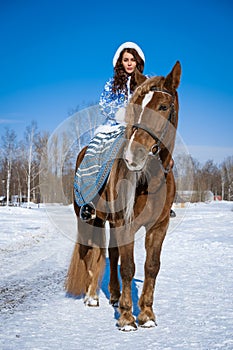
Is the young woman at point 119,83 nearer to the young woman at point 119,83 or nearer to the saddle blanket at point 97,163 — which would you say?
the young woman at point 119,83

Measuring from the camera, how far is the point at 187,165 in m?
4.38

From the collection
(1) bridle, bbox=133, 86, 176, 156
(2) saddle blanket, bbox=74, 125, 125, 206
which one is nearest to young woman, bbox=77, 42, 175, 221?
(2) saddle blanket, bbox=74, 125, 125, 206

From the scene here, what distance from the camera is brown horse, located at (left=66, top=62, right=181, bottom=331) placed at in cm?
305

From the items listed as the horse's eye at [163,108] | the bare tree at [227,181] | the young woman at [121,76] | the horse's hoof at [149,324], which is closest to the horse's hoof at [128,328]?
the horse's hoof at [149,324]

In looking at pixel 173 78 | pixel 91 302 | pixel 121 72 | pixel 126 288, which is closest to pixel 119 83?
pixel 121 72

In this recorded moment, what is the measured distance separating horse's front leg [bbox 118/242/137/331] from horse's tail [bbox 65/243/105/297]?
1.26 m

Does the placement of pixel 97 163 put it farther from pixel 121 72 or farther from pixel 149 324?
pixel 149 324

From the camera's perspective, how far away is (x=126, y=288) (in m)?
3.61

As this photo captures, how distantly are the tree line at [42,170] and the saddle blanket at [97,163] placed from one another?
28.0 inches

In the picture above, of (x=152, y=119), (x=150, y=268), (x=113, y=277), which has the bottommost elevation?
(x=113, y=277)

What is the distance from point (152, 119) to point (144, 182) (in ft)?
2.01

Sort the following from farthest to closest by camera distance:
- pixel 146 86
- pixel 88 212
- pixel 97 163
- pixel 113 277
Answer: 1. pixel 113 277
2. pixel 88 212
3. pixel 97 163
4. pixel 146 86

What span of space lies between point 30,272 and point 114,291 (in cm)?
230

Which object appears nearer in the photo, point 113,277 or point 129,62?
point 129,62
